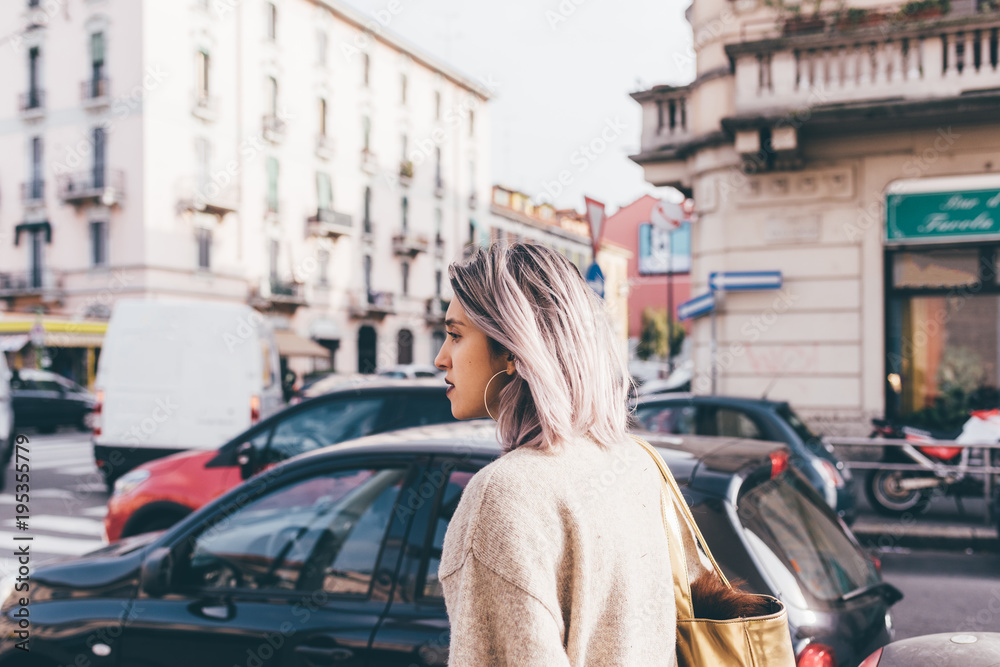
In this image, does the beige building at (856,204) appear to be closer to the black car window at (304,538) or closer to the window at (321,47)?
the black car window at (304,538)

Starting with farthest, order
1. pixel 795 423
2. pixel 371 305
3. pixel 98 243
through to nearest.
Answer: pixel 371 305, pixel 98 243, pixel 795 423

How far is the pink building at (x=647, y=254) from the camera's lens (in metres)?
20.8

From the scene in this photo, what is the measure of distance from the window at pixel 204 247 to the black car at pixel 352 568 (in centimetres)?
3262

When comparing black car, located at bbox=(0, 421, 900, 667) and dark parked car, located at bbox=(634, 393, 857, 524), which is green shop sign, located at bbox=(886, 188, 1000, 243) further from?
black car, located at bbox=(0, 421, 900, 667)

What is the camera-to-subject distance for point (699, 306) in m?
12.3

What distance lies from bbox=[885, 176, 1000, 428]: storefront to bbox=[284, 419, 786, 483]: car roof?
9704 millimetres

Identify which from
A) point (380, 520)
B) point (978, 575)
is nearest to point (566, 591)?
point (380, 520)

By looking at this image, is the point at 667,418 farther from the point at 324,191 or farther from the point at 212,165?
the point at 324,191

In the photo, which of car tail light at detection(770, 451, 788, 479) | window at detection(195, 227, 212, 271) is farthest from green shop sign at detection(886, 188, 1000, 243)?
window at detection(195, 227, 212, 271)

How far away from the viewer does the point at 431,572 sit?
2684 millimetres

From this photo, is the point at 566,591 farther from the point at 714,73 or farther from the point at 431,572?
the point at 714,73

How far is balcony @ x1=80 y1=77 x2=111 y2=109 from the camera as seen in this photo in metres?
32.1

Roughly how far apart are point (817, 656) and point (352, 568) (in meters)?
1.53

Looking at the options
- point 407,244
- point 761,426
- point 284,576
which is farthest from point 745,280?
point 407,244
